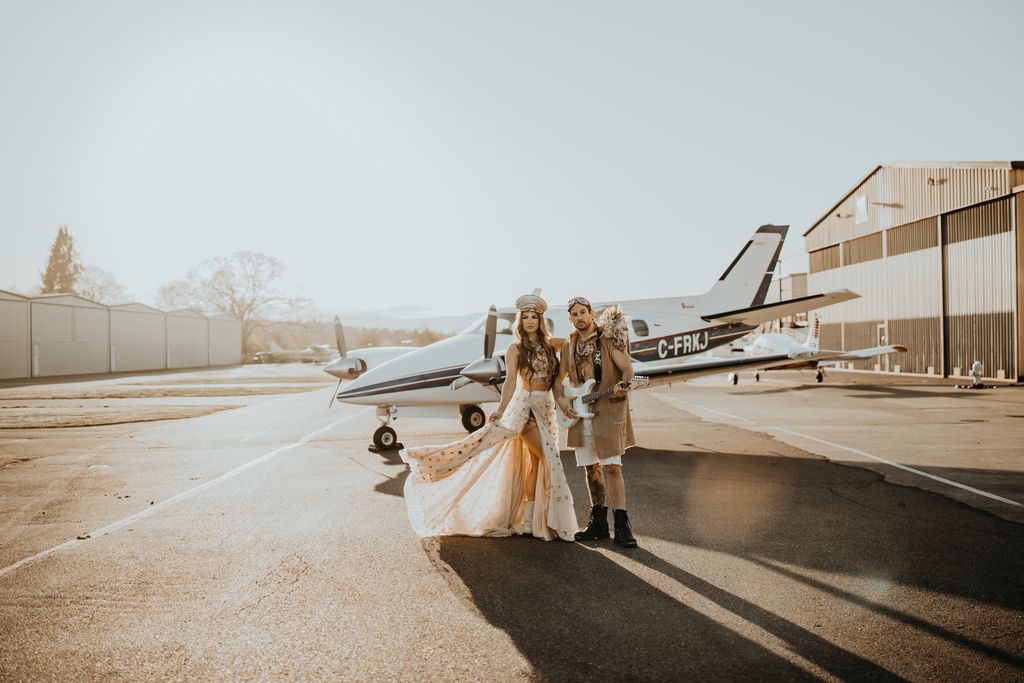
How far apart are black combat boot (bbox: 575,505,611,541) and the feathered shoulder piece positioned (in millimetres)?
1493

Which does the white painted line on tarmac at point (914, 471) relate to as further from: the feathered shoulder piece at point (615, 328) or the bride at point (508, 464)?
the bride at point (508, 464)

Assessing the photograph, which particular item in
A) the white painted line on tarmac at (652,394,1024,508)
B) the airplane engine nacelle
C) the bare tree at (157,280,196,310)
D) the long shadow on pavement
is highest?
the bare tree at (157,280,196,310)

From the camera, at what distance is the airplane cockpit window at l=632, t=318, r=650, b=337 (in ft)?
46.6

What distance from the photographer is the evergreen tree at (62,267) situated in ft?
295

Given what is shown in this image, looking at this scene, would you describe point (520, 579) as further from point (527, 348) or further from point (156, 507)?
point (156, 507)

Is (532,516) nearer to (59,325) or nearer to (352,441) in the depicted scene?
(352,441)

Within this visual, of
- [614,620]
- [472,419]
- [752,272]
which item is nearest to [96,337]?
[472,419]

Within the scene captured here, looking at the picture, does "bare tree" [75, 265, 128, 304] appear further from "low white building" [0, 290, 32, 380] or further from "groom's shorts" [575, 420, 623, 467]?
"groom's shorts" [575, 420, 623, 467]

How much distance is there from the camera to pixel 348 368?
46.9 feet

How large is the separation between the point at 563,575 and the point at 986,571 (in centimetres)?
309

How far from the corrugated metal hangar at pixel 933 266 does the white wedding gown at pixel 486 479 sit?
29847 mm

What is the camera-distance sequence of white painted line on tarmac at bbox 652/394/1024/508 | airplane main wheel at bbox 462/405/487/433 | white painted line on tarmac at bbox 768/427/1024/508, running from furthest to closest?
airplane main wheel at bbox 462/405/487/433, white painted line on tarmac at bbox 652/394/1024/508, white painted line on tarmac at bbox 768/427/1024/508

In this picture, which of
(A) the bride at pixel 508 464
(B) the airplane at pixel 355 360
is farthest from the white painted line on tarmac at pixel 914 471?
(B) the airplane at pixel 355 360

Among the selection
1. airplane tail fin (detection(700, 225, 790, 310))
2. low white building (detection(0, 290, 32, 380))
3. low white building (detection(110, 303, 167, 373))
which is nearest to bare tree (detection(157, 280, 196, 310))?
low white building (detection(110, 303, 167, 373))
